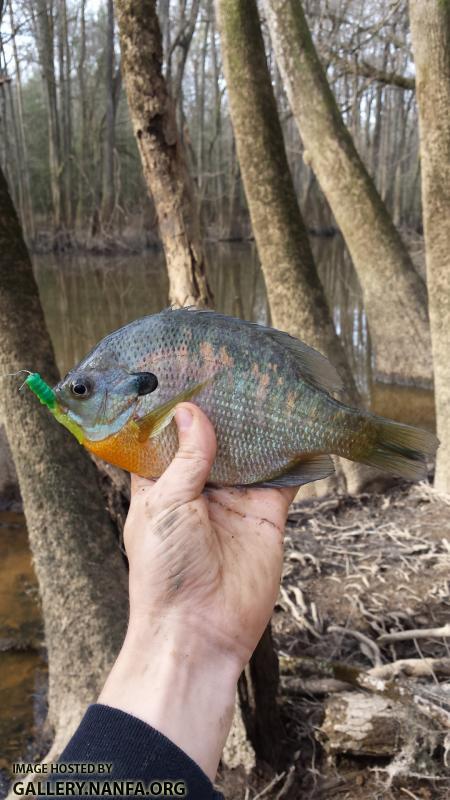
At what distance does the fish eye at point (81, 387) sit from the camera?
6.77ft

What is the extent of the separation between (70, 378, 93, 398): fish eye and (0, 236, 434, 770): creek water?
1837 mm

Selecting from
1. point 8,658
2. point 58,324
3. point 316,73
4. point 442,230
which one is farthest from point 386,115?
point 8,658

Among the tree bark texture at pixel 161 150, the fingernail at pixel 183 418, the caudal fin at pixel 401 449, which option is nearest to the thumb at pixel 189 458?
the fingernail at pixel 183 418

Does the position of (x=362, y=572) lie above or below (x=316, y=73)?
below

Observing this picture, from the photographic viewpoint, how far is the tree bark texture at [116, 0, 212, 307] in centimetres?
457

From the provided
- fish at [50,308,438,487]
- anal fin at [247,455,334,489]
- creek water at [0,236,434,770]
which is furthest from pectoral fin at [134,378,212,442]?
creek water at [0,236,434,770]

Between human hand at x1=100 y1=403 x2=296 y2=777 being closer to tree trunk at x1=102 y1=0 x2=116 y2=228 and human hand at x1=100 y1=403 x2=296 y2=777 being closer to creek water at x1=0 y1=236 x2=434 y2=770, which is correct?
creek water at x1=0 y1=236 x2=434 y2=770

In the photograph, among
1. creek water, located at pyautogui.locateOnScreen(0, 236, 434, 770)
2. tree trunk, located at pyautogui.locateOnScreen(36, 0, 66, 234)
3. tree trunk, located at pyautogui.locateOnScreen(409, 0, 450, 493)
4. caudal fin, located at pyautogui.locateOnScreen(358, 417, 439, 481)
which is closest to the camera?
caudal fin, located at pyautogui.locateOnScreen(358, 417, 439, 481)

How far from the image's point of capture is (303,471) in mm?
2201

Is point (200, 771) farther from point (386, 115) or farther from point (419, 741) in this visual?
point (386, 115)

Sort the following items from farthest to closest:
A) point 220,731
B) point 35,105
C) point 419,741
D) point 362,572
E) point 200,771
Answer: point 35,105
point 362,572
point 419,741
point 220,731
point 200,771

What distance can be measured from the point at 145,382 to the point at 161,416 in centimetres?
12

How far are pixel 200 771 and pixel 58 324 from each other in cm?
1540

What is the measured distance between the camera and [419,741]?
326cm
